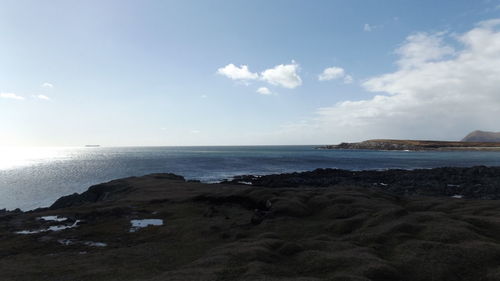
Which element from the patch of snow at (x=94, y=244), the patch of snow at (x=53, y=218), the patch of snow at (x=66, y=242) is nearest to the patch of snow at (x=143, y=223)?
the patch of snow at (x=94, y=244)

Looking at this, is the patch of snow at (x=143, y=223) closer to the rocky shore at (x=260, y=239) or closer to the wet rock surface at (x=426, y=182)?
the rocky shore at (x=260, y=239)

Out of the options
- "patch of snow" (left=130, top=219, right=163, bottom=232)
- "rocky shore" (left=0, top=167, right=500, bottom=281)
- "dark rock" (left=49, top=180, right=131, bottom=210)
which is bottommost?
"dark rock" (left=49, top=180, right=131, bottom=210)

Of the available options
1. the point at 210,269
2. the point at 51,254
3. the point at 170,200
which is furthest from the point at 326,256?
the point at 170,200

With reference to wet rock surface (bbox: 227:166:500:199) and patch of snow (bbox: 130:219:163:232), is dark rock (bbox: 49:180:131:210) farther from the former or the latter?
wet rock surface (bbox: 227:166:500:199)

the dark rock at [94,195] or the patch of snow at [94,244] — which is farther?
the dark rock at [94,195]

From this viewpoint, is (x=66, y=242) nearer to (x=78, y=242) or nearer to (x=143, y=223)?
(x=78, y=242)

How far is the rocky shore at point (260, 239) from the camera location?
38.6 ft

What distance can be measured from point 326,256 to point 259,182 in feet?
136

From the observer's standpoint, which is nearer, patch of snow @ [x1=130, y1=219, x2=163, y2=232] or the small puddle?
the small puddle

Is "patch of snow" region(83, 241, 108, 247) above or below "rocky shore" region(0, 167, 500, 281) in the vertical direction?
below

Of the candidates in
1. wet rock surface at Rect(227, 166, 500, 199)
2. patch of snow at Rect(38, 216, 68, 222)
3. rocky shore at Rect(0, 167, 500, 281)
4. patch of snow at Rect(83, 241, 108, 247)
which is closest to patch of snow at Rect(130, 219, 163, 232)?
rocky shore at Rect(0, 167, 500, 281)

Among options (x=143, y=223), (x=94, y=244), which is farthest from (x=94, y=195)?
(x=94, y=244)

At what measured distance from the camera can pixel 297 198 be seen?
2469 centimetres

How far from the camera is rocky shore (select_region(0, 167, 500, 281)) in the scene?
38.6 feet
